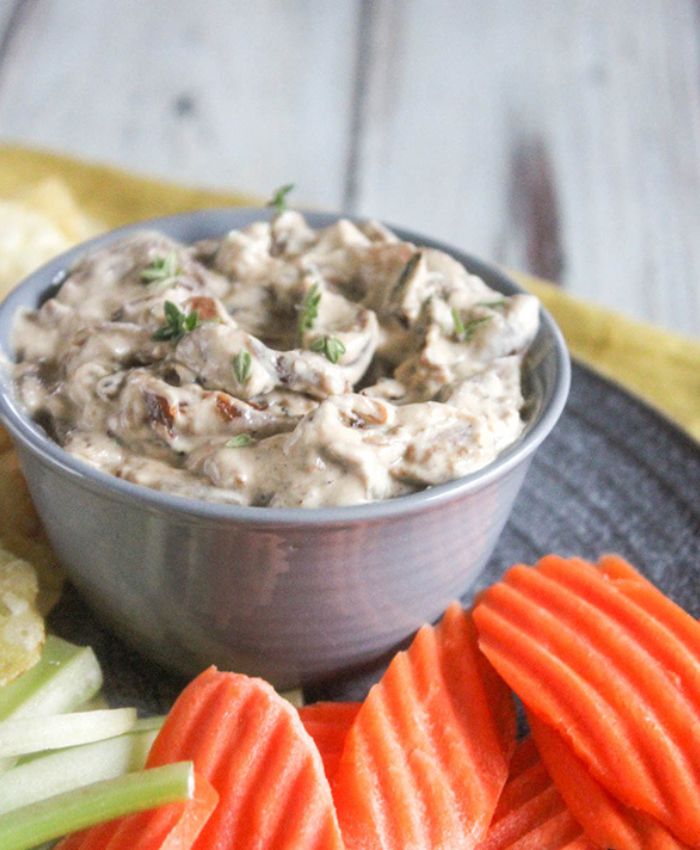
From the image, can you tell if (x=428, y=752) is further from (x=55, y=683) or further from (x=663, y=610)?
(x=55, y=683)

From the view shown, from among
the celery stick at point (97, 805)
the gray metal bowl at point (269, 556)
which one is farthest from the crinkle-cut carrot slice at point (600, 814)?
the celery stick at point (97, 805)

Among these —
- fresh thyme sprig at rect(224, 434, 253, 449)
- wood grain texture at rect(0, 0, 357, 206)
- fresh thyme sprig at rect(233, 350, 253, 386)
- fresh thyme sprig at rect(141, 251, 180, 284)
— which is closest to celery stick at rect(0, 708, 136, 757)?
fresh thyme sprig at rect(224, 434, 253, 449)

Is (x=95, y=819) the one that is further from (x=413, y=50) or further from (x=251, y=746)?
(x=413, y=50)

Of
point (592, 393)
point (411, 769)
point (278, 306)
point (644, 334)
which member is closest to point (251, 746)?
point (411, 769)

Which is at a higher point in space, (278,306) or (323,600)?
(278,306)

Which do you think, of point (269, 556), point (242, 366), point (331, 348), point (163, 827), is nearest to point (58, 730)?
point (163, 827)

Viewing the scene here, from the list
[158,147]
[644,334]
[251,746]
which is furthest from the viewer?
[158,147]

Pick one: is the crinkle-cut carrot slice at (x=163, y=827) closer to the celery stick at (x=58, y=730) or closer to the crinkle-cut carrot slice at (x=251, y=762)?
the crinkle-cut carrot slice at (x=251, y=762)
